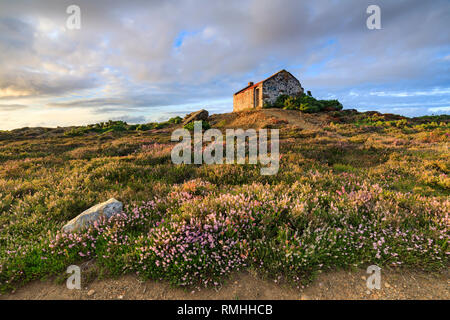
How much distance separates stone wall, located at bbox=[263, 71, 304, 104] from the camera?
117 feet

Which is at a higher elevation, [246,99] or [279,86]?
[279,86]

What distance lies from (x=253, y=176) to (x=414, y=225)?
12.5ft

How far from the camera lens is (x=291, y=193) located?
181 inches

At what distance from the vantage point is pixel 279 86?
36625 millimetres

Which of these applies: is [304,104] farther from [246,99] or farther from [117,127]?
[117,127]

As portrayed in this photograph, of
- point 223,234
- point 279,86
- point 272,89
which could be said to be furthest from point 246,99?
point 223,234

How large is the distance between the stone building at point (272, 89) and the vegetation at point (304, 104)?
1148 mm

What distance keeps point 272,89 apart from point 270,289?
36983 mm

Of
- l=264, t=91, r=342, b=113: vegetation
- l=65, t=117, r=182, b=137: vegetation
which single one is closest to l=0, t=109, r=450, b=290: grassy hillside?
l=65, t=117, r=182, b=137: vegetation

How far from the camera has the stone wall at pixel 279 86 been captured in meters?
35.7

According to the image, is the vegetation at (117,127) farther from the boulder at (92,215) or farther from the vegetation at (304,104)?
the boulder at (92,215)

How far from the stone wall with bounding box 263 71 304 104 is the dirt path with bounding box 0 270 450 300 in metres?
35.2
